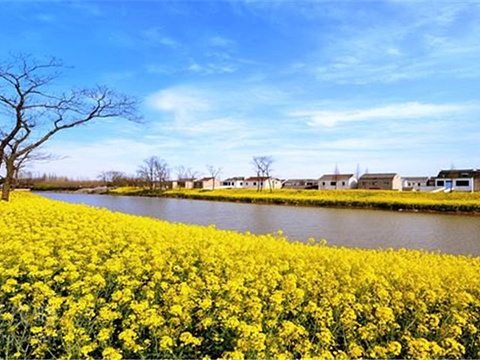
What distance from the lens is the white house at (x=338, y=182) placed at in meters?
59.8

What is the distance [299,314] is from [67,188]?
260 ft

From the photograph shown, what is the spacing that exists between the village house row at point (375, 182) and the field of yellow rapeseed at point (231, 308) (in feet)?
162

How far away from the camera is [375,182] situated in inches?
2260

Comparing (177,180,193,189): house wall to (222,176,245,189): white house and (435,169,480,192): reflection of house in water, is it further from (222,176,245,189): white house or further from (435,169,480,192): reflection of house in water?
(435,169,480,192): reflection of house in water

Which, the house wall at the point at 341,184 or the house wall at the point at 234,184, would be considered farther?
the house wall at the point at 234,184

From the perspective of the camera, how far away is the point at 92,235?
530cm

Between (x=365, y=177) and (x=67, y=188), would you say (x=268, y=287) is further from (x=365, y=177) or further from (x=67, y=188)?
(x=67, y=188)

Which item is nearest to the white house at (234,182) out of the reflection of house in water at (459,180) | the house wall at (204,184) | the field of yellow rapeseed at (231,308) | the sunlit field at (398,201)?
the house wall at (204,184)

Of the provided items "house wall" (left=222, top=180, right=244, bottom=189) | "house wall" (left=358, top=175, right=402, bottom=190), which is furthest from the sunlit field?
"house wall" (left=222, top=180, right=244, bottom=189)

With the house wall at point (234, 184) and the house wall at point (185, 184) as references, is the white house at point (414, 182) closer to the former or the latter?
the house wall at point (234, 184)

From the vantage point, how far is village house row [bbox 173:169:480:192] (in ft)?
A: 162

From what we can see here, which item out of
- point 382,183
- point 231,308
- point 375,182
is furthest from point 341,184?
point 231,308

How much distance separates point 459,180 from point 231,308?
55.8 meters

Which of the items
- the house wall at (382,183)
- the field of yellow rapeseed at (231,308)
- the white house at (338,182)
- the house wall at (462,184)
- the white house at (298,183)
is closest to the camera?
the field of yellow rapeseed at (231,308)
